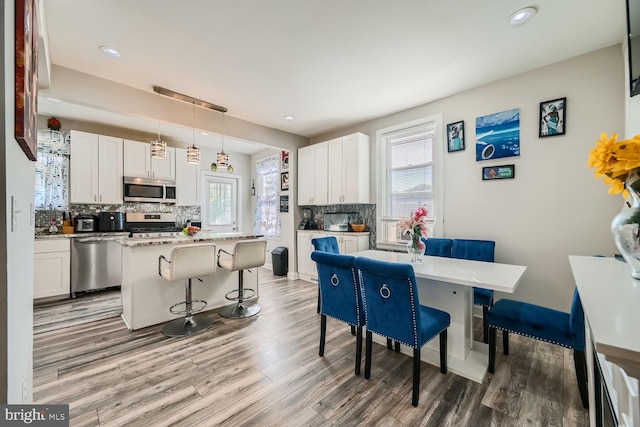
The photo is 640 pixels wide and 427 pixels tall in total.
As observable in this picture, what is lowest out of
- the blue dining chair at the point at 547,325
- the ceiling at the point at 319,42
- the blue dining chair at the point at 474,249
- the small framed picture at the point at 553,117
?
the blue dining chair at the point at 547,325

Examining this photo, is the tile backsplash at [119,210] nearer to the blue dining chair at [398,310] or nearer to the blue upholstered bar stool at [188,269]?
the blue upholstered bar stool at [188,269]

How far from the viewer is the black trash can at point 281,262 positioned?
Result: 5.25 m

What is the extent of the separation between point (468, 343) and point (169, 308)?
3101mm

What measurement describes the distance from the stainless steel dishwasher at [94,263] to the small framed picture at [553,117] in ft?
19.5

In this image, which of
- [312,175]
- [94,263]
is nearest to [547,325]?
[312,175]

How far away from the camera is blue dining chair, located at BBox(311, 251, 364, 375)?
2.05m

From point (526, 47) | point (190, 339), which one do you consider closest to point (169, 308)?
point (190, 339)

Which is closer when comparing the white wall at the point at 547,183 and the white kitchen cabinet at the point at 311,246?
the white wall at the point at 547,183

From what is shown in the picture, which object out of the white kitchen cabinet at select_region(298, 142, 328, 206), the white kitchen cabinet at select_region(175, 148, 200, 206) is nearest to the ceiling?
the white kitchen cabinet at select_region(298, 142, 328, 206)

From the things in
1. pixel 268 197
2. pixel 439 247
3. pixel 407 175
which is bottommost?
pixel 439 247

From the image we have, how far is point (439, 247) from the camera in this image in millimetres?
3234

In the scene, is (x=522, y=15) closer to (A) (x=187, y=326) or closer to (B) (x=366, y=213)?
(B) (x=366, y=213)

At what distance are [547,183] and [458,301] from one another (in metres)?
1.74

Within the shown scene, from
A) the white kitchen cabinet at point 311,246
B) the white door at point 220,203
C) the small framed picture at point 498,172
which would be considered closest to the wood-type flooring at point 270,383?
the white kitchen cabinet at point 311,246
